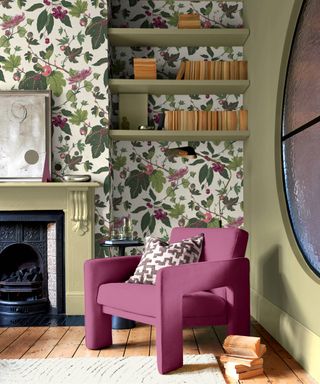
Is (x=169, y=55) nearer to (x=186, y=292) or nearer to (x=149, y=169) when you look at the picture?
(x=149, y=169)

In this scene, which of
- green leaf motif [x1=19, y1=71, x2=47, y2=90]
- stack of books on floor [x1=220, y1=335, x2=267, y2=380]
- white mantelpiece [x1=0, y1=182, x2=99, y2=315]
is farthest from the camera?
green leaf motif [x1=19, y1=71, x2=47, y2=90]

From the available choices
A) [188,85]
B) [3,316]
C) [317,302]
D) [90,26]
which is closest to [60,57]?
[90,26]

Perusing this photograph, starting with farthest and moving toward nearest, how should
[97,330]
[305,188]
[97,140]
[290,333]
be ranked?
[97,140] → [97,330] → [290,333] → [305,188]

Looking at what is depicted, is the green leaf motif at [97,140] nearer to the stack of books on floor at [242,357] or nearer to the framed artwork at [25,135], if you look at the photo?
the framed artwork at [25,135]

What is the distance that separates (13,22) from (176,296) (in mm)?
3191

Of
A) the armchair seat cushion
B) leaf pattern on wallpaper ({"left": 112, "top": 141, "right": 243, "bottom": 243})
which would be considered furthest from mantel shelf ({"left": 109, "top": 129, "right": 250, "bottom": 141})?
the armchair seat cushion

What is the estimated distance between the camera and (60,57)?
5.16 meters

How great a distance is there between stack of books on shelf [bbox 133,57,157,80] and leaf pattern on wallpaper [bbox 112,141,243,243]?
64 centimetres

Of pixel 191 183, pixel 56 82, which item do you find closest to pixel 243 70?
pixel 191 183

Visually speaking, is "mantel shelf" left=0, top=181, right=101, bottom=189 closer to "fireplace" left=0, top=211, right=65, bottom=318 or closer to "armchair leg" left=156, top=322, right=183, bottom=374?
"fireplace" left=0, top=211, right=65, bottom=318

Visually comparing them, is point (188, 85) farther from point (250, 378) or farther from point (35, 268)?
point (250, 378)

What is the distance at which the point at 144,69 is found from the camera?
17.2 feet

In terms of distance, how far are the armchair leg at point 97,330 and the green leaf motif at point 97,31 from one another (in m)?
2.50

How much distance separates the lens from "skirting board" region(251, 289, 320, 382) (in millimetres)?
3119
